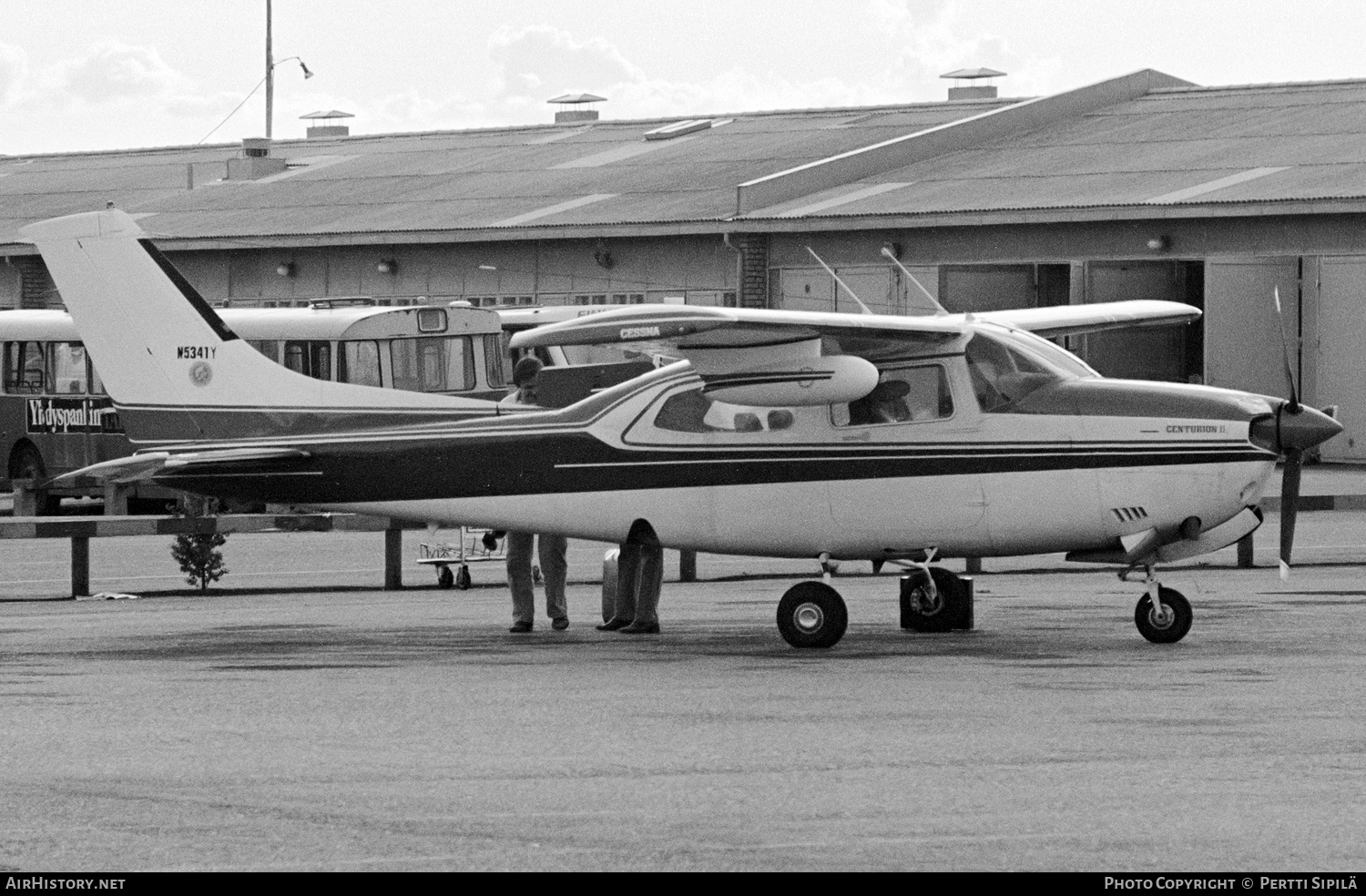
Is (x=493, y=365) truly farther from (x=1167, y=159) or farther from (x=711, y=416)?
(x=1167, y=159)

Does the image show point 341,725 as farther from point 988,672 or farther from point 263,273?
point 263,273

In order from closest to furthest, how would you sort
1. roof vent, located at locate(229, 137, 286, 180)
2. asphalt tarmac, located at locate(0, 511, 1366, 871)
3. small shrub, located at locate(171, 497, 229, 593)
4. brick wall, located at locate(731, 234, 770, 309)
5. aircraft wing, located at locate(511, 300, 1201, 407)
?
asphalt tarmac, located at locate(0, 511, 1366, 871), aircraft wing, located at locate(511, 300, 1201, 407), small shrub, located at locate(171, 497, 229, 593), brick wall, located at locate(731, 234, 770, 309), roof vent, located at locate(229, 137, 286, 180)

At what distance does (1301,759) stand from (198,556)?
11831mm

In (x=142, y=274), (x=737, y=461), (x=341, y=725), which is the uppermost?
(x=142, y=274)

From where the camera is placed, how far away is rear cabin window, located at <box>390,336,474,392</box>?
28594mm

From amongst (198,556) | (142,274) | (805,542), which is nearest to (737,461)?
(805,542)

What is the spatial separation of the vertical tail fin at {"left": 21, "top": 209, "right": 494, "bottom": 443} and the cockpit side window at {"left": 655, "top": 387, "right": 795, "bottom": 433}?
148 cm

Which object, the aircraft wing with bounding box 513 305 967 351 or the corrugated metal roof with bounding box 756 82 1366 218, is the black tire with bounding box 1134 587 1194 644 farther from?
the corrugated metal roof with bounding box 756 82 1366 218

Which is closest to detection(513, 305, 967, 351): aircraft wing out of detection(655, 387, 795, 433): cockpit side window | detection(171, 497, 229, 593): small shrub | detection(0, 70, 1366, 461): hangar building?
detection(655, 387, 795, 433): cockpit side window

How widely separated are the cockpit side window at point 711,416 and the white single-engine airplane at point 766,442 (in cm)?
1

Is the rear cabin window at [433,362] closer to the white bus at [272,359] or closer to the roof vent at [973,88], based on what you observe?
the white bus at [272,359]

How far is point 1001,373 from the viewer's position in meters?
13.4
